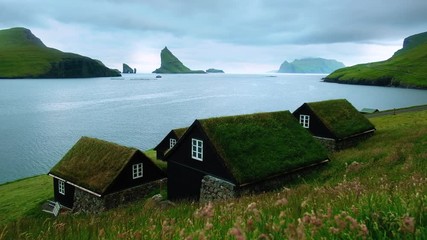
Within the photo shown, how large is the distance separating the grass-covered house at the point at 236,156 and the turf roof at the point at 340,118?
32.2 ft

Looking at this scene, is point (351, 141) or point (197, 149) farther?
point (351, 141)

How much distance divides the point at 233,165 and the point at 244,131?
427 centimetres

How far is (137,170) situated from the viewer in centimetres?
A: 3381

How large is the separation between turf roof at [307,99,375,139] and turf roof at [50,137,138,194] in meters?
23.8

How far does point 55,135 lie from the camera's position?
81.5m

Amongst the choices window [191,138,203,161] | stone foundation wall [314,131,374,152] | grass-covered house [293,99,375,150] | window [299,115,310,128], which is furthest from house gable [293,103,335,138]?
window [191,138,203,161]

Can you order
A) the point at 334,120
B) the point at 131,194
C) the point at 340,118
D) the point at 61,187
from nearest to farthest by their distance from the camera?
the point at 131,194 → the point at 61,187 → the point at 334,120 → the point at 340,118

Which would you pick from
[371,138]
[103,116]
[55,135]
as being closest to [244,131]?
[371,138]

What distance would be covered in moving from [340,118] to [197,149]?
23.7 m

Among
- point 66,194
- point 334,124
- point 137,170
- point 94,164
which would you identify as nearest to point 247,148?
point 137,170

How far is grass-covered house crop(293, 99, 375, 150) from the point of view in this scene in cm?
4025

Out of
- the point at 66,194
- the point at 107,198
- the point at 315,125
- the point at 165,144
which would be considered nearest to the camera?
the point at 107,198

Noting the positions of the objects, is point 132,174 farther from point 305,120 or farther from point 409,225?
point 409,225

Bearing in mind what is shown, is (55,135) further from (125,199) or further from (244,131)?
(244,131)
